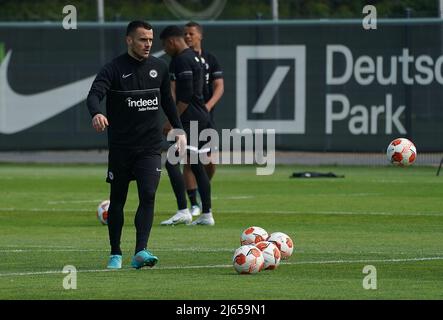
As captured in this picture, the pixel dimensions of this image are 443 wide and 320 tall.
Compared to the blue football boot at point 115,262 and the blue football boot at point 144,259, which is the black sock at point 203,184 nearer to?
the blue football boot at point 115,262

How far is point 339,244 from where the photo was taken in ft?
48.0

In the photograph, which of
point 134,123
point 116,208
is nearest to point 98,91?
point 134,123

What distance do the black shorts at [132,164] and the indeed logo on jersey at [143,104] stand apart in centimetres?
41

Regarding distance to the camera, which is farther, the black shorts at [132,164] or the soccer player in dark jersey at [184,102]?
the soccer player in dark jersey at [184,102]

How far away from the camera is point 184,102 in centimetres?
1705

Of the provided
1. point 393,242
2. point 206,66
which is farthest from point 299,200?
point 393,242

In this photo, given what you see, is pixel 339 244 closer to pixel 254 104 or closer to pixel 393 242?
pixel 393 242

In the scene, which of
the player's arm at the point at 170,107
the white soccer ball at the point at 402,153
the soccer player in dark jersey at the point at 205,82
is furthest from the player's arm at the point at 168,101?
the white soccer ball at the point at 402,153

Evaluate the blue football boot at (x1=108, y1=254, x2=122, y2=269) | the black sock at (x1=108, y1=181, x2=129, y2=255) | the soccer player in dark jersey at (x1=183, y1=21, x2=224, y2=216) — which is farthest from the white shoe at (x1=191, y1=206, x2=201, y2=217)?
the blue football boot at (x1=108, y1=254, x2=122, y2=269)

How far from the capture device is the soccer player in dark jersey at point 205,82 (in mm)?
18078

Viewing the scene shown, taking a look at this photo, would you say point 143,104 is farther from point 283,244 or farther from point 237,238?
point 237,238

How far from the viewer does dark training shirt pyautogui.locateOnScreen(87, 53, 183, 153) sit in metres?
12.6

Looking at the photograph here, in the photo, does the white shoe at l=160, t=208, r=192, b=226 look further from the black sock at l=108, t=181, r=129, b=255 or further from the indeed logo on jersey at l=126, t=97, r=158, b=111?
the indeed logo on jersey at l=126, t=97, r=158, b=111

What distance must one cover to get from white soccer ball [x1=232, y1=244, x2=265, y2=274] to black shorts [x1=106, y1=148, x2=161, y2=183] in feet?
4.00
